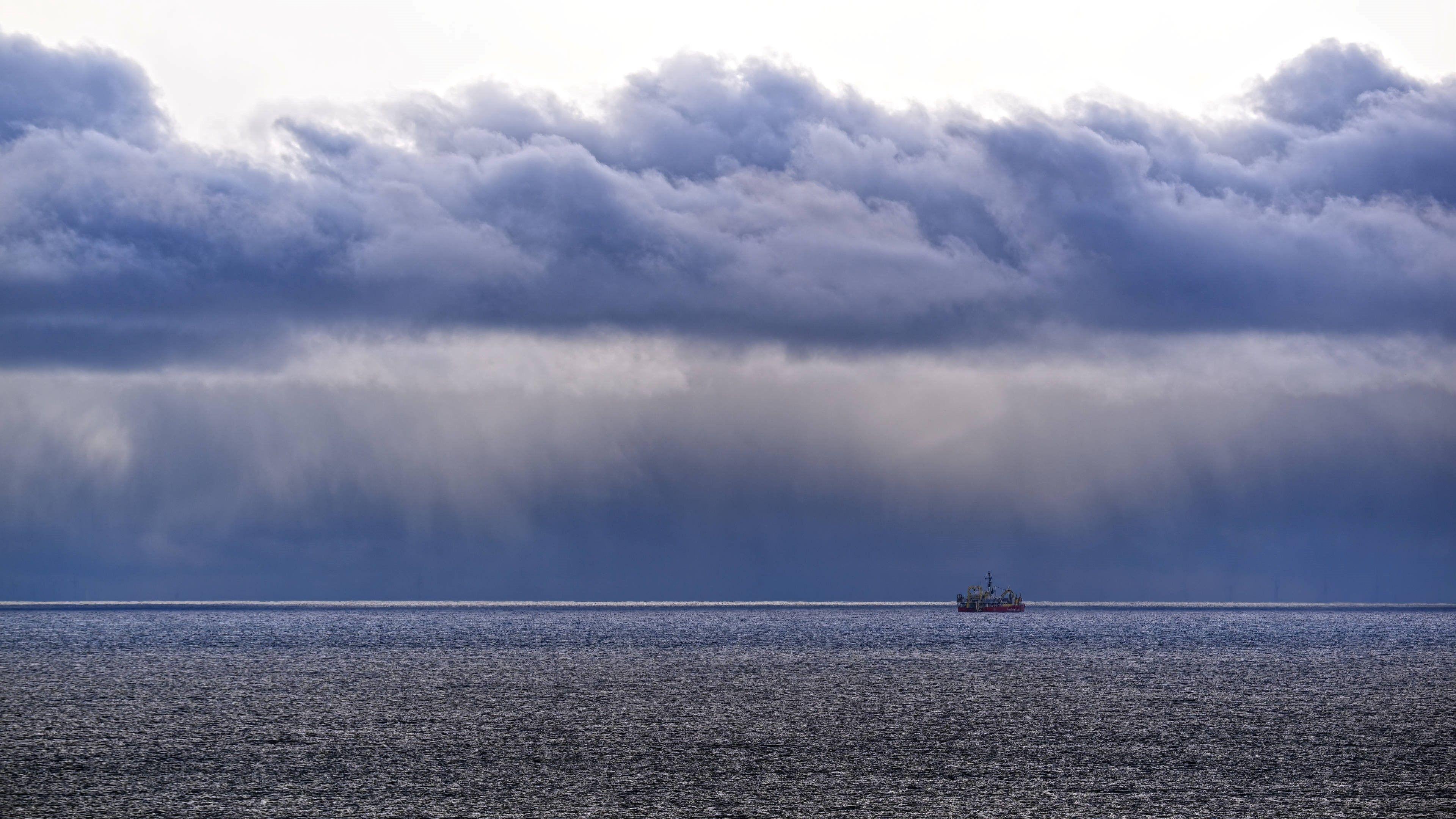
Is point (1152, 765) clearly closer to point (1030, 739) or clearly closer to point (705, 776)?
point (1030, 739)

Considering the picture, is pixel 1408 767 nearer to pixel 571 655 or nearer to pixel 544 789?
pixel 544 789

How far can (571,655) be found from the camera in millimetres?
198000

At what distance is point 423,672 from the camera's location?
15562 cm

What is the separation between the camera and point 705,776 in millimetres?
68438

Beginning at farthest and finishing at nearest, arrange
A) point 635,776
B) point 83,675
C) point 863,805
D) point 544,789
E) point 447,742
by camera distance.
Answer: point 83,675 < point 447,742 < point 635,776 < point 544,789 < point 863,805

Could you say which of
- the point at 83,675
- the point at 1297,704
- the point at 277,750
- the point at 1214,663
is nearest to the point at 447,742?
the point at 277,750

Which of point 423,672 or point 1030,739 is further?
point 423,672

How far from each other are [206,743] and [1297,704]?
8939 centimetres

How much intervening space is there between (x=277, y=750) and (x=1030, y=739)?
4836 centimetres

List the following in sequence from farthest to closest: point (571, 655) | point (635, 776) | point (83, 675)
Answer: point (571, 655), point (83, 675), point (635, 776)

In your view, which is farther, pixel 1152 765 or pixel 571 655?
pixel 571 655

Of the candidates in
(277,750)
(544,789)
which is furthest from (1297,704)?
(277,750)

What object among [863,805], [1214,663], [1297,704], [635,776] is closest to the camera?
[863,805]

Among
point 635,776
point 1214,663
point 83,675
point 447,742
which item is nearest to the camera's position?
point 635,776
